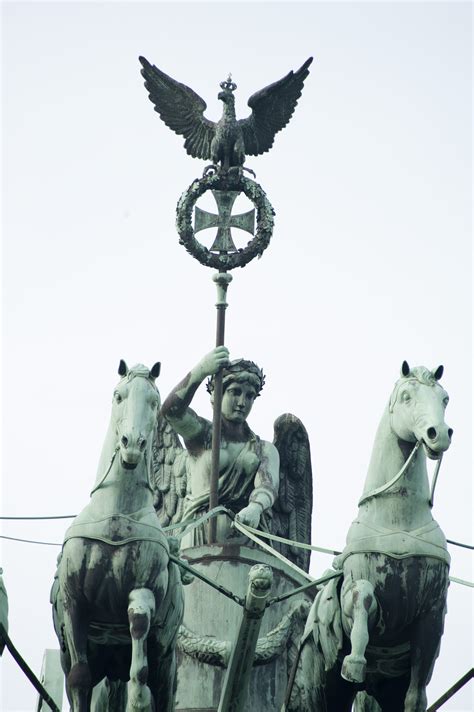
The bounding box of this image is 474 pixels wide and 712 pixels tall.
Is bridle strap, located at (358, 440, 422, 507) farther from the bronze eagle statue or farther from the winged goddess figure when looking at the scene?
the bronze eagle statue

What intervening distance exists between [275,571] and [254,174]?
13.4 ft

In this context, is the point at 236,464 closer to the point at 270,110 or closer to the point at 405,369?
the point at 405,369

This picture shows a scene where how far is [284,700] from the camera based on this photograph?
17609mm

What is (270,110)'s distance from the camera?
21828mm

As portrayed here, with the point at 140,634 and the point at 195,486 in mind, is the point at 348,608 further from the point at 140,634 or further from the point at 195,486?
the point at 195,486

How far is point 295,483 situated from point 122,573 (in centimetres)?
454

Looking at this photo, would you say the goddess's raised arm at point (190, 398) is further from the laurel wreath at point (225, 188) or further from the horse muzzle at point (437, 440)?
the horse muzzle at point (437, 440)

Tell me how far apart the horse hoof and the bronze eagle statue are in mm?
6583

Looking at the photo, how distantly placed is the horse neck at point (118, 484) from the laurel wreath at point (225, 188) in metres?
4.29

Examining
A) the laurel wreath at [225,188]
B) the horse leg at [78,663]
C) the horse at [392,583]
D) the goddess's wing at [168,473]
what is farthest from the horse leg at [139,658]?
the laurel wreath at [225,188]

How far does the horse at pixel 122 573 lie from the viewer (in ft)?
54.2

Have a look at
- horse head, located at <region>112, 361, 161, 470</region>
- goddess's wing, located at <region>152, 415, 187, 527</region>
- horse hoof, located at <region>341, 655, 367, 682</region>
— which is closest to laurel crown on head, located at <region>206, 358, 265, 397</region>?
goddess's wing, located at <region>152, 415, 187, 527</region>

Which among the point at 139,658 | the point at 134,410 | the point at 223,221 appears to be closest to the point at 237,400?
the point at 223,221

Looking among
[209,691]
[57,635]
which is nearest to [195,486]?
[209,691]
